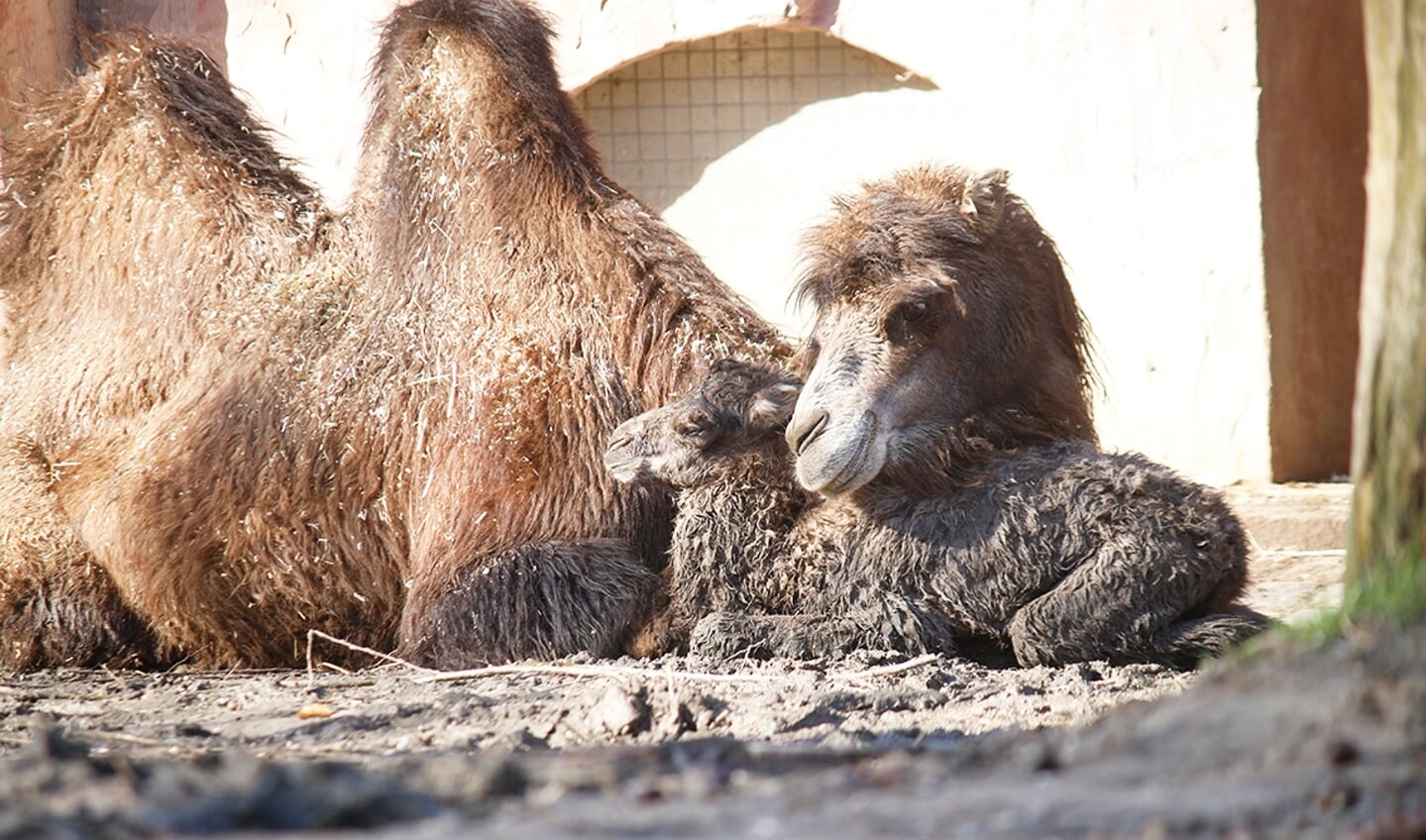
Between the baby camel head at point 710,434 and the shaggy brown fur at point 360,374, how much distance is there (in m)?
0.24

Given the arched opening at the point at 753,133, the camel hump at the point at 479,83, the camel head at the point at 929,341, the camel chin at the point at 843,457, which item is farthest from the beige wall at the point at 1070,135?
the camel chin at the point at 843,457

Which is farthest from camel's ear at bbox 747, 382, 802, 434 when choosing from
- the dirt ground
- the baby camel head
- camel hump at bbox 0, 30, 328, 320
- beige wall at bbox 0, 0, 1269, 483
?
beige wall at bbox 0, 0, 1269, 483

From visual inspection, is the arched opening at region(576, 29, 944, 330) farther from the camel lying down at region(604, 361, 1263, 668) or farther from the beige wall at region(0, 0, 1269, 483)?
the camel lying down at region(604, 361, 1263, 668)

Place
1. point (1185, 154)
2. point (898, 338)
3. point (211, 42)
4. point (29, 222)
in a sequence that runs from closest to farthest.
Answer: point (898, 338), point (29, 222), point (1185, 154), point (211, 42)

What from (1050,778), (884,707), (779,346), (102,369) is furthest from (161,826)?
(102,369)

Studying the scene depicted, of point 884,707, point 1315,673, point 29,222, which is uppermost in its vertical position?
point 29,222

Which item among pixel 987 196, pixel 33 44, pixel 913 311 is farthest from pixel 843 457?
pixel 33 44

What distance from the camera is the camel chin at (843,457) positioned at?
12.6ft

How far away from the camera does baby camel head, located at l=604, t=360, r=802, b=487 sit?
412 centimetres

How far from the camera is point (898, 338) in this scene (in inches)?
160

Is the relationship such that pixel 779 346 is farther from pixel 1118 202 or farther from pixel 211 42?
pixel 211 42

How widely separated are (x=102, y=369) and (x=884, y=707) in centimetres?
275

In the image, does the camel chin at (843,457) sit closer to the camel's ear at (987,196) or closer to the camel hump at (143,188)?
the camel's ear at (987,196)

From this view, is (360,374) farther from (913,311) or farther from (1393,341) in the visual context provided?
(1393,341)
